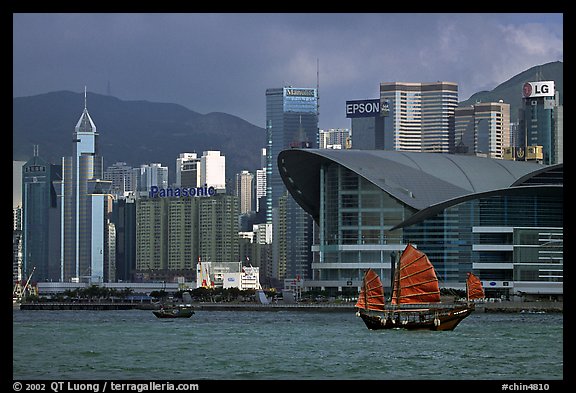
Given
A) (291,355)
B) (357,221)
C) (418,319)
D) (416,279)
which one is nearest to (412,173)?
(357,221)

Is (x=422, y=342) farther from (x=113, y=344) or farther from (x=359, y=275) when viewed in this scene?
(x=359, y=275)

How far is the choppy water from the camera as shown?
34.9m

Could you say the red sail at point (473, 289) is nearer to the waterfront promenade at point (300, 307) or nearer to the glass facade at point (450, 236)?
the waterfront promenade at point (300, 307)

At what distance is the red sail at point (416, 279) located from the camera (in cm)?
6569

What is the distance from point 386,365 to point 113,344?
1654cm

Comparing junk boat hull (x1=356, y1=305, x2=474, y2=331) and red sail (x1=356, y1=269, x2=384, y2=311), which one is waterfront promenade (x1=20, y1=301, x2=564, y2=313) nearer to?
red sail (x1=356, y1=269, x2=384, y2=311)

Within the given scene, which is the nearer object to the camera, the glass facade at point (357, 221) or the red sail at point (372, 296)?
the red sail at point (372, 296)

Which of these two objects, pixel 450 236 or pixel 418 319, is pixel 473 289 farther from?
pixel 418 319

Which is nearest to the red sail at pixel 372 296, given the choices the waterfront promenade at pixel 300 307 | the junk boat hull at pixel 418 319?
the junk boat hull at pixel 418 319

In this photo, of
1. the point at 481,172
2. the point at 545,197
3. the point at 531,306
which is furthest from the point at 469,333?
the point at 481,172

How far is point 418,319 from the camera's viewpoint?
227 ft

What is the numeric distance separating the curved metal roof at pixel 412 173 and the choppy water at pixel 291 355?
2113 inches

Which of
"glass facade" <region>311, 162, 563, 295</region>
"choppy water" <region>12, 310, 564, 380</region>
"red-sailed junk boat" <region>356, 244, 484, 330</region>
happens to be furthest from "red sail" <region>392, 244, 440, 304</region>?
"glass facade" <region>311, 162, 563, 295</region>

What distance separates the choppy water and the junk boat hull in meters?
1.23
